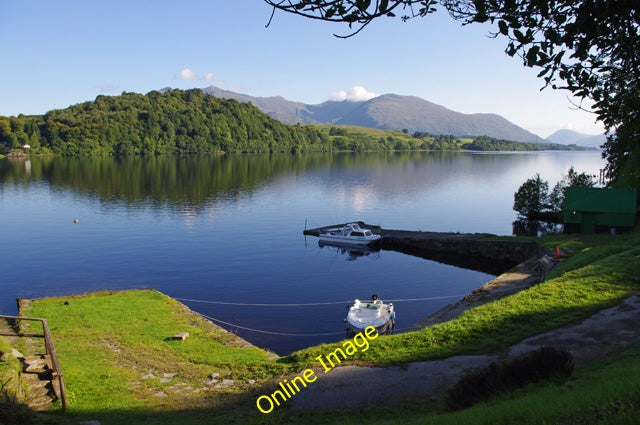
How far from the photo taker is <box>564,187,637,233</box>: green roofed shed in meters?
53.2

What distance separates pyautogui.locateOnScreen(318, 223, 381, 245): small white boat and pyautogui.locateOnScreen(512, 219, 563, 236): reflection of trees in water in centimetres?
2222

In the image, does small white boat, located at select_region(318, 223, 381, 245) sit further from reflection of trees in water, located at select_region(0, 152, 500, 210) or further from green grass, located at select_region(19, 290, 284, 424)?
green grass, located at select_region(19, 290, 284, 424)

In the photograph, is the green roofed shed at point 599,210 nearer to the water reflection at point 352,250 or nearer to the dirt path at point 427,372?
the water reflection at point 352,250

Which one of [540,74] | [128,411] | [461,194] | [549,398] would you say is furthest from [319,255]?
[461,194]

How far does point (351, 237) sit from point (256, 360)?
42417mm

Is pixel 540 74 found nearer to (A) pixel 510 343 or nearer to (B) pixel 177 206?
(A) pixel 510 343

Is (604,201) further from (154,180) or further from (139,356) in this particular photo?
(154,180)

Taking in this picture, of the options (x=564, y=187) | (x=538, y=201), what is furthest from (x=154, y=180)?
(x=564, y=187)

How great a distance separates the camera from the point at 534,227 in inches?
2918

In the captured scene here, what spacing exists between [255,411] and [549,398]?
26.0ft

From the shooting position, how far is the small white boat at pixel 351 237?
205 feet

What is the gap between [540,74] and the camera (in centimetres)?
753

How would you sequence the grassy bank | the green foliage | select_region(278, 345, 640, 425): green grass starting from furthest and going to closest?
the green foliage < the grassy bank < select_region(278, 345, 640, 425): green grass

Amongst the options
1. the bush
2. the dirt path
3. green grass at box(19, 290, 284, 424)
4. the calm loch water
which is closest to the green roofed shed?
the calm loch water
